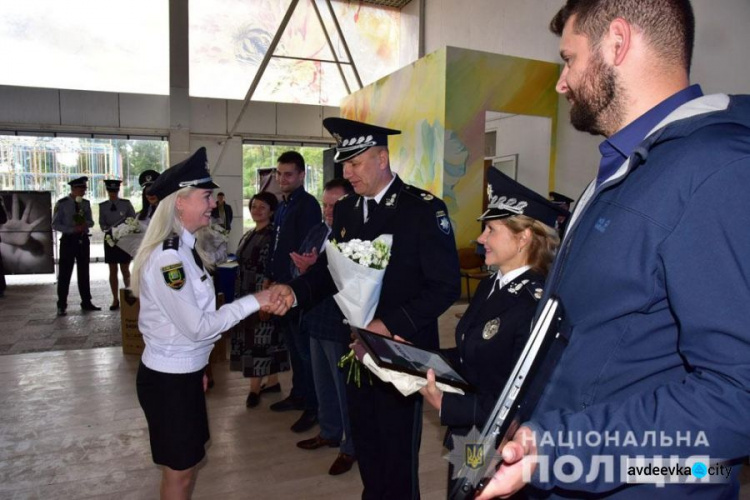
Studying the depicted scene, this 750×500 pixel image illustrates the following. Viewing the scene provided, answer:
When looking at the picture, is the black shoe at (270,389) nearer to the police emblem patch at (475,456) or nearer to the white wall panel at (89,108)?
the police emblem patch at (475,456)

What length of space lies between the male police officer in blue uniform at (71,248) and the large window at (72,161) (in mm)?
4209

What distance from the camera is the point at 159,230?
1998mm

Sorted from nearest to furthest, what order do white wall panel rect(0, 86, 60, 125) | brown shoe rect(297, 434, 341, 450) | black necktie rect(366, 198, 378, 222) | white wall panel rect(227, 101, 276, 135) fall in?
black necktie rect(366, 198, 378, 222) < brown shoe rect(297, 434, 341, 450) < white wall panel rect(0, 86, 60, 125) < white wall panel rect(227, 101, 276, 135)

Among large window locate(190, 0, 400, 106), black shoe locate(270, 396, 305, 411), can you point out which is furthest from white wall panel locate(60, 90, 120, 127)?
black shoe locate(270, 396, 305, 411)

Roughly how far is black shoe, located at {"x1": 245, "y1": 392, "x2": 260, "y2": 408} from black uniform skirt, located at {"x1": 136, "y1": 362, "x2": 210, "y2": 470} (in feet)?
6.37

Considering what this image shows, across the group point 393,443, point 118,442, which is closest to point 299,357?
point 118,442

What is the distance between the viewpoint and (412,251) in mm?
2143

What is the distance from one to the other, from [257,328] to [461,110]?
4.90 m

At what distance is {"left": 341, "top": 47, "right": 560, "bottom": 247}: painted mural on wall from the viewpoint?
7.23 metres

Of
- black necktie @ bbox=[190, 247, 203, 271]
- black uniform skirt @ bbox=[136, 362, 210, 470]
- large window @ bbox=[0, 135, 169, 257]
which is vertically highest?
large window @ bbox=[0, 135, 169, 257]

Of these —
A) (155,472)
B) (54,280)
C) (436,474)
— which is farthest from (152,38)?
(436,474)

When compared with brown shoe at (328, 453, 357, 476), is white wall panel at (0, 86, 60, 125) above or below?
above

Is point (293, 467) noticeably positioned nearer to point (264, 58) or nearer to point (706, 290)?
point (706, 290)

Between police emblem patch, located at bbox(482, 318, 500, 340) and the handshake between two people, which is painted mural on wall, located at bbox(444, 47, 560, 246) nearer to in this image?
the handshake between two people
